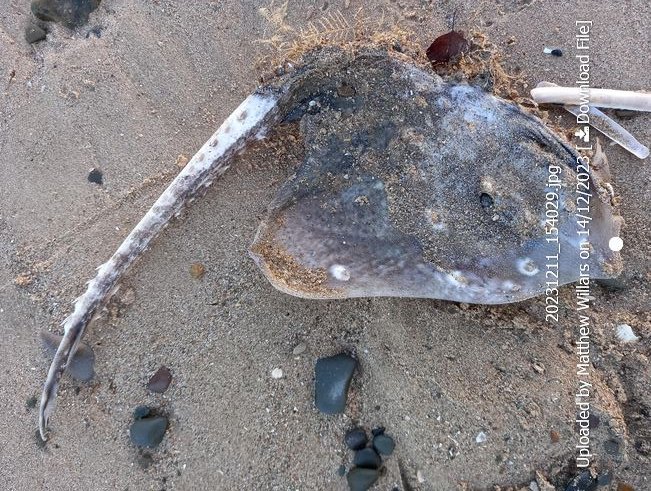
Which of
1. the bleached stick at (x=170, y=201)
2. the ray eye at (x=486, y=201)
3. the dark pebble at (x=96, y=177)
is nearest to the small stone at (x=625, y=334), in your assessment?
the ray eye at (x=486, y=201)

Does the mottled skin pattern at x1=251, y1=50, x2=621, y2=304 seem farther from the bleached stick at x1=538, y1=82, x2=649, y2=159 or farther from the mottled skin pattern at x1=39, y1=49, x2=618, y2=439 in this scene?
the bleached stick at x1=538, y1=82, x2=649, y2=159

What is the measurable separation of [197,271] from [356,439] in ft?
5.37

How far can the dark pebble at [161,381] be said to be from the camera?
366cm

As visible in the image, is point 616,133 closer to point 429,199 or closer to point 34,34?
point 429,199

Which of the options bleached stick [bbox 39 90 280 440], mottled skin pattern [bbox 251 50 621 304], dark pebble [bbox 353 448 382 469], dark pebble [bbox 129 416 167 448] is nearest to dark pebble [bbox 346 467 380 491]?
dark pebble [bbox 353 448 382 469]

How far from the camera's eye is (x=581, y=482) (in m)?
3.35

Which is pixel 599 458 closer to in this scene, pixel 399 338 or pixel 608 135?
pixel 399 338

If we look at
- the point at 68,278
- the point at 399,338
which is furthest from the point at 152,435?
the point at 399,338

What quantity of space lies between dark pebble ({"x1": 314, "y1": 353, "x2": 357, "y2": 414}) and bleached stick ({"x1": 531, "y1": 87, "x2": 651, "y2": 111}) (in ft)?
7.64

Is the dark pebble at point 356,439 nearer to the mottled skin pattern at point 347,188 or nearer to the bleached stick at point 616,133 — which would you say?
the mottled skin pattern at point 347,188

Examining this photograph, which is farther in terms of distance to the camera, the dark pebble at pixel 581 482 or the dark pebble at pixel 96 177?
the dark pebble at pixel 96 177

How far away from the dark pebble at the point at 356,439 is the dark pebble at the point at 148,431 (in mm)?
1305

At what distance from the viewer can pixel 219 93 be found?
380cm

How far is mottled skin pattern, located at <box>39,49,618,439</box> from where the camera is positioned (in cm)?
319
